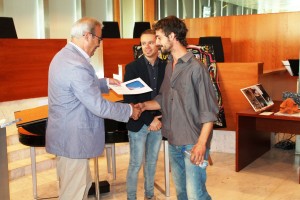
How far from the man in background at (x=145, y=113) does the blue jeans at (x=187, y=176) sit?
0.60 metres

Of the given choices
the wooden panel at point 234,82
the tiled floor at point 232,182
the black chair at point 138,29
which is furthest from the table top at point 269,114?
the black chair at point 138,29

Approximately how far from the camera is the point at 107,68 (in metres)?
6.14

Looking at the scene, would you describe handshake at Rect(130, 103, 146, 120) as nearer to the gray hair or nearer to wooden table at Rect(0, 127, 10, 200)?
the gray hair

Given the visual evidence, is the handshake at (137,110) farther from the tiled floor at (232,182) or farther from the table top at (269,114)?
the table top at (269,114)

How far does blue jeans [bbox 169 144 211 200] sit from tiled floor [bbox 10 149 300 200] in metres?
1.24

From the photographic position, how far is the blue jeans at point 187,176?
7.61ft

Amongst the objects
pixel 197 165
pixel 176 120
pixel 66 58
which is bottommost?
pixel 197 165

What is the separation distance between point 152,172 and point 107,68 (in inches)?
119

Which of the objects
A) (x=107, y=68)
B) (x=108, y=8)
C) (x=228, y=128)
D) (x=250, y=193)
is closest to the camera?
(x=250, y=193)

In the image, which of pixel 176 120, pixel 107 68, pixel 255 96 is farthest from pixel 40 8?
pixel 176 120

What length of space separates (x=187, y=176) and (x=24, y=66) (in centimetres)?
364

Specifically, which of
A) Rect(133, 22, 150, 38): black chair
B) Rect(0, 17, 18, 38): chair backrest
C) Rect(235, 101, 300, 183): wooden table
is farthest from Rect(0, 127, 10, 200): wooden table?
Rect(133, 22, 150, 38): black chair

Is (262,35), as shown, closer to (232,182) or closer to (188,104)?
(232,182)

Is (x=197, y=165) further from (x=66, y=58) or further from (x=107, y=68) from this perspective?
(x=107, y=68)
